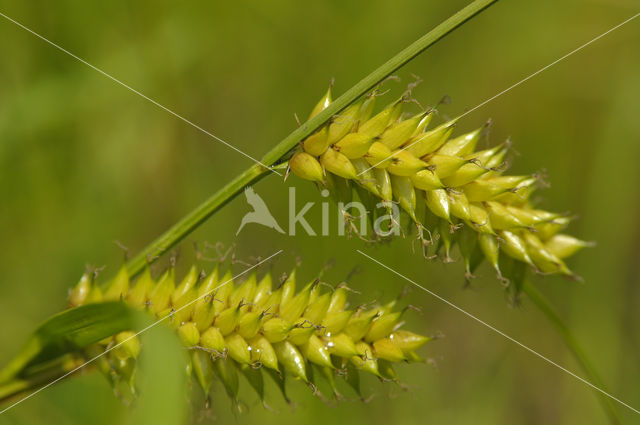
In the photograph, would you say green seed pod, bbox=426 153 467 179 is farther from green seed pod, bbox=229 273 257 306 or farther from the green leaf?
the green leaf

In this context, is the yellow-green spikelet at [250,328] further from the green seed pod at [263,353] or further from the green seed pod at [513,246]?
the green seed pod at [513,246]

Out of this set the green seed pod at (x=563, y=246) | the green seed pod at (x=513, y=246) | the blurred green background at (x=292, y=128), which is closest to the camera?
the green seed pod at (x=513, y=246)

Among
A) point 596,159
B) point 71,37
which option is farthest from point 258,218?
point 596,159

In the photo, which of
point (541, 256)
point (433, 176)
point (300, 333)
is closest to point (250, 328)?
point (300, 333)

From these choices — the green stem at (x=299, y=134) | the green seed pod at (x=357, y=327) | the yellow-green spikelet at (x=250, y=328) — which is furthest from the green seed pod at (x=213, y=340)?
the green seed pod at (x=357, y=327)

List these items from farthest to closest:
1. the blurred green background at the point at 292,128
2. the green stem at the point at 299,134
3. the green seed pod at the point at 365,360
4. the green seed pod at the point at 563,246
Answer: the blurred green background at the point at 292,128
the green seed pod at the point at 563,246
the green seed pod at the point at 365,360
the green stem at the point at 299,134

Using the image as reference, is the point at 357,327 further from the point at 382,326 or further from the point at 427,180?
the point at 427,180

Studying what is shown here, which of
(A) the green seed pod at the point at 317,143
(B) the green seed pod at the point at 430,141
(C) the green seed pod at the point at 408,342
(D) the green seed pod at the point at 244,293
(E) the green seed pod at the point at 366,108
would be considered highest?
(E) the green seed pod at the point at 366,108
